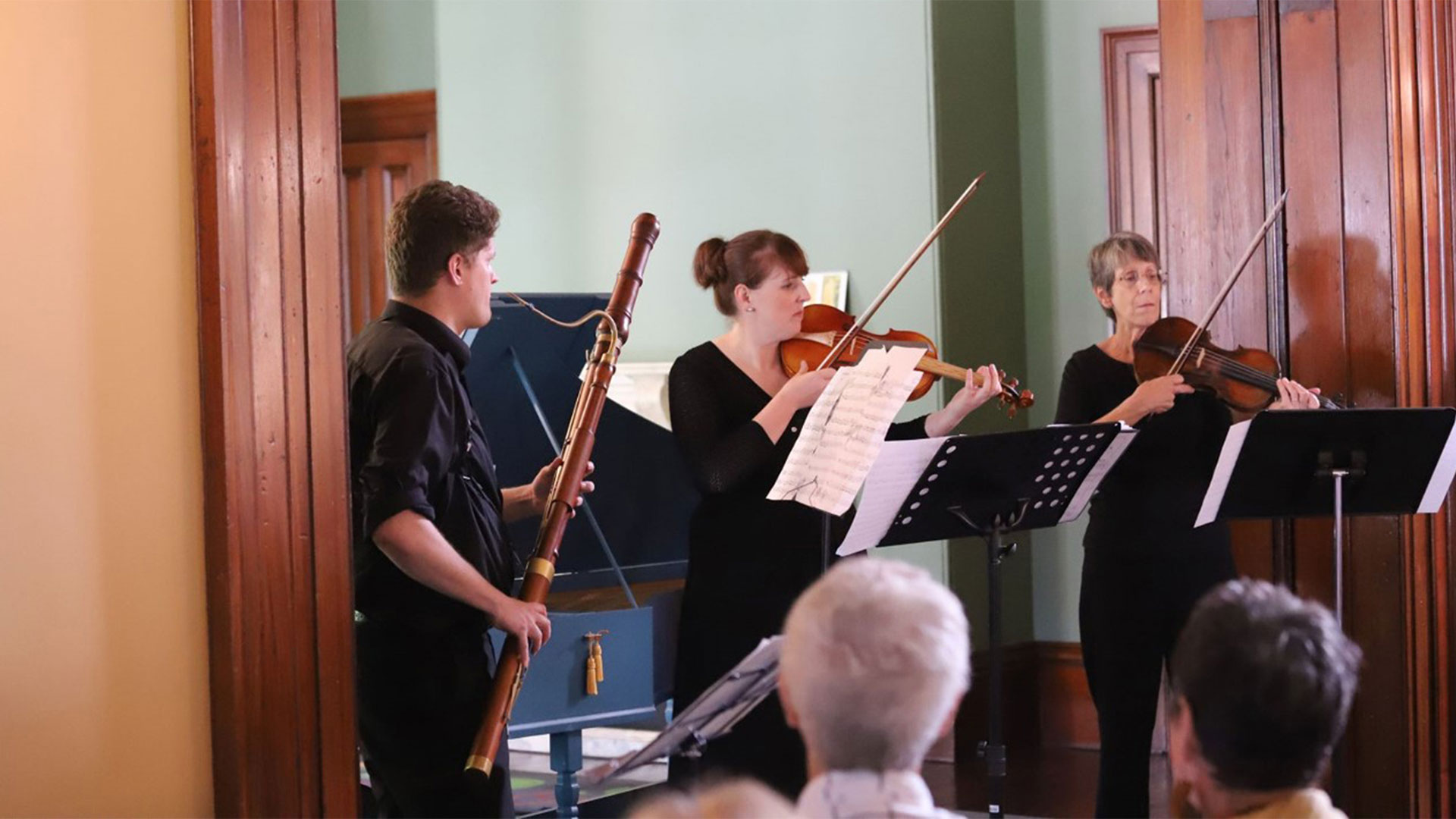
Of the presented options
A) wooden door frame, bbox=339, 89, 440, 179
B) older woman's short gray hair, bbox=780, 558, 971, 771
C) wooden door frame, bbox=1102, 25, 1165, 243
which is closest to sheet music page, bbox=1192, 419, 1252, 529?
older woman's short gray hair, bbox=780, 558, 971, 771

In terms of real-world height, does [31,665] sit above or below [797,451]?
below

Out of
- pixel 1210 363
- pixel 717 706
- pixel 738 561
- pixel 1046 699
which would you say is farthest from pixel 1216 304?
pixel 1046 699

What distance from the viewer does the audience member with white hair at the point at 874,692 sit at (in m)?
1.41

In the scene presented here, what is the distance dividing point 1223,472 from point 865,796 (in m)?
1.92

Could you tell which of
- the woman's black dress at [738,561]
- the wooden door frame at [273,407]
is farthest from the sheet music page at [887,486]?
the wooden door frame at [273,407]

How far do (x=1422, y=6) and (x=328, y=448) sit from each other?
2555mm


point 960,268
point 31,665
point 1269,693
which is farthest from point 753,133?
point 1269,693

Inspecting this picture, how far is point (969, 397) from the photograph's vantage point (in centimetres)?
325

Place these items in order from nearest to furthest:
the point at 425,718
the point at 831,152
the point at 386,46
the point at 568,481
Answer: the point at 425,718
the point at 568,481
the point at 831,152
the point at 386,46

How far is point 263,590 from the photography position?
2.28m

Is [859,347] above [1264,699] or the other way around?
above

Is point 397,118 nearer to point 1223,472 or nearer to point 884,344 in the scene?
point 884,344

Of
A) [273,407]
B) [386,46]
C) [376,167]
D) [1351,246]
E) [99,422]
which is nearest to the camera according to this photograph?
[99,422]

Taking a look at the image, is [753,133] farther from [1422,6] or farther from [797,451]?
[797,451]
